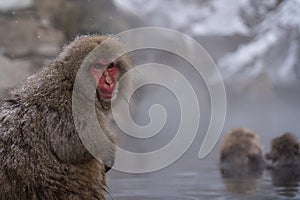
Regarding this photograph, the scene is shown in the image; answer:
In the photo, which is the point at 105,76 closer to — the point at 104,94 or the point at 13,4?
the point at 104,94

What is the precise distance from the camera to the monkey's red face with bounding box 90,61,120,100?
7.91 ft

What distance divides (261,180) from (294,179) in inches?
9.4

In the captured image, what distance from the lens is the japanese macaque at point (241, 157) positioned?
5219mm

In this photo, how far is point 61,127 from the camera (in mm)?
2365

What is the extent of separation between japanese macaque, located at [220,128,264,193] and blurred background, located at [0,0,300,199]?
896 mm

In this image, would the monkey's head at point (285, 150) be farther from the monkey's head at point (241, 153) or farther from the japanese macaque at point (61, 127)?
the japanese macaque at point (61, 127)

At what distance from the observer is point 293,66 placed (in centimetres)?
959

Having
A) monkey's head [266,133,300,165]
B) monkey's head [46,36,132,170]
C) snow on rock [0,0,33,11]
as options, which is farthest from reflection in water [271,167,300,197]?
snow on rock [0,0,33,11]

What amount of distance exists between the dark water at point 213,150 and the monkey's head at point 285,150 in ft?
1.06

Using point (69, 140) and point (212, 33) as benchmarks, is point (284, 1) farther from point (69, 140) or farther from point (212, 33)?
point (69, 140)

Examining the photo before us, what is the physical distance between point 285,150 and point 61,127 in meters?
3.44

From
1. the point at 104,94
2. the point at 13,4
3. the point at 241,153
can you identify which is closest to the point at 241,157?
the point at 241,153

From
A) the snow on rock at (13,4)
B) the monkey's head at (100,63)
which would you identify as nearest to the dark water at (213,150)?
the monkey's head at (100,63)

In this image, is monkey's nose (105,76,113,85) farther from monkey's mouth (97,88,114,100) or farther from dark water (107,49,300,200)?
dark water (107,49,300,200)
